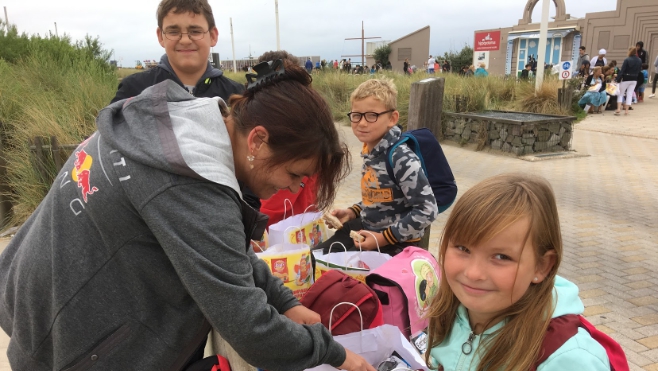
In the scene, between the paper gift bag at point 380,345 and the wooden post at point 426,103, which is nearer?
the paper gift bag at point 380,345

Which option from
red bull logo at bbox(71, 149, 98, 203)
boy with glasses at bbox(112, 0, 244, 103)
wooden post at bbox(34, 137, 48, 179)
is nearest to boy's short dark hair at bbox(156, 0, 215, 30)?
boy with glasses at bbox(112, 0, 244, 103)

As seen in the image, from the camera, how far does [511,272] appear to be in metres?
1.34

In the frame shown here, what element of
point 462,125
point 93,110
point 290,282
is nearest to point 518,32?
point 462,125

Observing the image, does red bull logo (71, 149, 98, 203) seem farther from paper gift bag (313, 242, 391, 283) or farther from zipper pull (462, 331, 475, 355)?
paper gift bag (313, 242, 391, 283)

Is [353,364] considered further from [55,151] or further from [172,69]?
[55,151]

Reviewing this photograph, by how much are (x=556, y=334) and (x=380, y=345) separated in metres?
0.82

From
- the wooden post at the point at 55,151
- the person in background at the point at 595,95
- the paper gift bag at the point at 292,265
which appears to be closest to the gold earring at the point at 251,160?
the paper gift bag at the point at 292,265

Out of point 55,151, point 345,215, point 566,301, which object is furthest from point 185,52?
point 55,151

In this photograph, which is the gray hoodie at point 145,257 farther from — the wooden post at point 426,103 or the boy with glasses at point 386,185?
the wooden post at point 426,103

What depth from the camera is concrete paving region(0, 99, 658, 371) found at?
10.9 feet

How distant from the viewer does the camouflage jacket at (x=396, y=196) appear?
2.60 m

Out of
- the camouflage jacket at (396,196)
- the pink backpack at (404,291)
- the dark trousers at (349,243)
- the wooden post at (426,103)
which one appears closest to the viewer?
the pink backpack at (404,291)

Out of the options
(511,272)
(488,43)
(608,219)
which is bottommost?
(608,219)

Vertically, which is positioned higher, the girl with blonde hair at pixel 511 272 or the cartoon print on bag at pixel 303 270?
the girl with blonde hair at pixel 511 272
